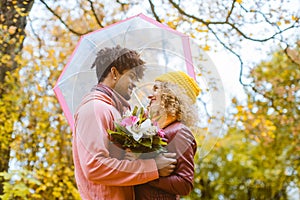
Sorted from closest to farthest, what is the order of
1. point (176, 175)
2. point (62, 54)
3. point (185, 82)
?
point (176, 175)
point (185, 82)
point (62, 54)

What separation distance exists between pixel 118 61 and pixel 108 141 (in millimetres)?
346

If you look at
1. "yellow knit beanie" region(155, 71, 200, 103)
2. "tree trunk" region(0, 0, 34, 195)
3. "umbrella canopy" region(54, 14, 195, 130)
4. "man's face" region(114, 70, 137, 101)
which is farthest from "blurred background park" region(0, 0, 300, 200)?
"man's face" region(114, 70, 137, 101)

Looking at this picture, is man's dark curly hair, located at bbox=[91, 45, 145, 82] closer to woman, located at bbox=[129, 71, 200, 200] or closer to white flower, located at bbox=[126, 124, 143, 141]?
woman, located at bbox=[129, 71, 200, 200]

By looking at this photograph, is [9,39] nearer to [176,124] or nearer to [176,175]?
[176,124]

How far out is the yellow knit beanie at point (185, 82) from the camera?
218cm

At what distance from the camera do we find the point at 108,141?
79.7 inches

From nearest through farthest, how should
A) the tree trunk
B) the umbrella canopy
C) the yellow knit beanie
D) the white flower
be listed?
the white flower → the yellow knit beanie → the umbrella canopy → the tree trunk

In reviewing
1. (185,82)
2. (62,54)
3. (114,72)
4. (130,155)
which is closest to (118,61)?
(114,72)

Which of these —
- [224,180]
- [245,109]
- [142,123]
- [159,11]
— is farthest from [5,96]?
Result: [224,180]

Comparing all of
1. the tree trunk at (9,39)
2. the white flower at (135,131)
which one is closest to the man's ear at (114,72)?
the white flower at (135,131)

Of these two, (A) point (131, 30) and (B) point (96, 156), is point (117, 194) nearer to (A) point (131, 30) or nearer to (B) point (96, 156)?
(B) point (96, 156)

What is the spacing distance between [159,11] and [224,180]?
3823mm

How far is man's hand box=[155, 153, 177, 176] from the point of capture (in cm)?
204

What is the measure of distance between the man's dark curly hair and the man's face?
2cm
